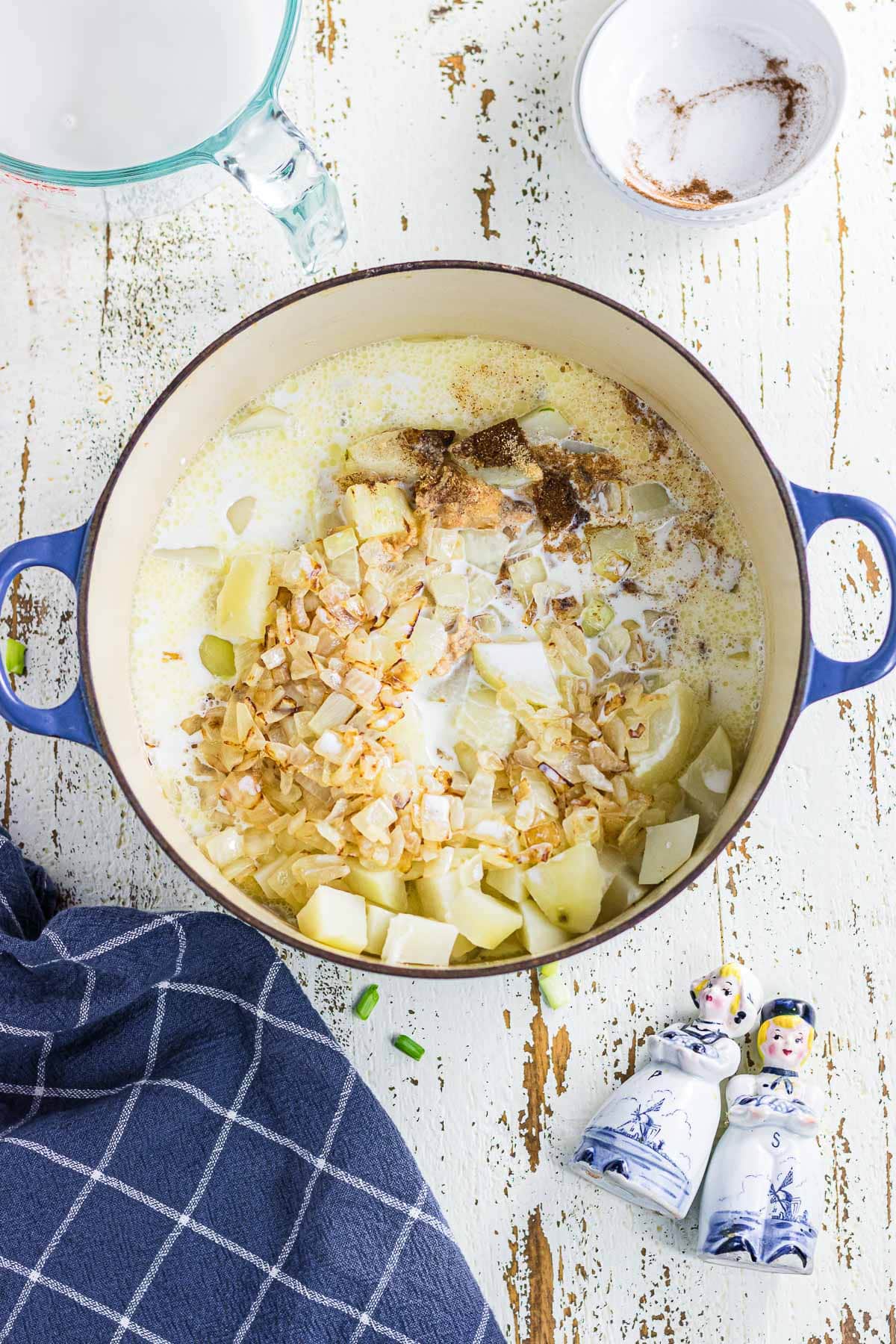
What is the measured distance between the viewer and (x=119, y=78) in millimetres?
1041

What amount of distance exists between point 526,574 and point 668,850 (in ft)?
1.08

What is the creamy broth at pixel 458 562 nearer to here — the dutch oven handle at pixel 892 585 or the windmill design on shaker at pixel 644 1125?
the dutch oven handle at pixel 892 585

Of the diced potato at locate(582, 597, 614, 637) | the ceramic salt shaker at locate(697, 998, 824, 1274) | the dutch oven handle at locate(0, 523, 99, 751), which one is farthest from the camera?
the diced potato at locate(582, 597, 614, 637)

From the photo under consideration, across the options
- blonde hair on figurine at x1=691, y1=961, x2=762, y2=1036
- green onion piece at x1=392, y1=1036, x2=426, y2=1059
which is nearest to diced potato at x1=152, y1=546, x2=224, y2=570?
green onion piece at x1=392, y1=1036, x2=426, y2=1059

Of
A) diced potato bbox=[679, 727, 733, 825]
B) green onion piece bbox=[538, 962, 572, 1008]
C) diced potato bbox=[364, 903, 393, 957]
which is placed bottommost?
green onion piece bbox=[538, 962, 572, 1008]

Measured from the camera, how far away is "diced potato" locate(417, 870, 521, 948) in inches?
44.7

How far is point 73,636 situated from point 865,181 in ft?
3.44

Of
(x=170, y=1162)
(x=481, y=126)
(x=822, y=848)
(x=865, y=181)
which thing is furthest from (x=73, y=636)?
(x=865, y=181)

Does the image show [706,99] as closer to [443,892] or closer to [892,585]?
[892,585]

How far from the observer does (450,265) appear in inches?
43.2

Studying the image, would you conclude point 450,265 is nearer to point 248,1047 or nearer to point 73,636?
point 73,636

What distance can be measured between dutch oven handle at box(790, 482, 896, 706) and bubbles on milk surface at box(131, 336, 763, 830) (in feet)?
0.58

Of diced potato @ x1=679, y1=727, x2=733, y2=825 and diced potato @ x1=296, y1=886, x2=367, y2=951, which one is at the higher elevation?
diced potato @ x1=679, y1=727, x2=733, y2=825

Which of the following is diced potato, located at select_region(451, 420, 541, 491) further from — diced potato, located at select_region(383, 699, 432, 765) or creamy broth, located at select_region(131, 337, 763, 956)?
diced potato, located at select_region(383, 699, 432, 765)
